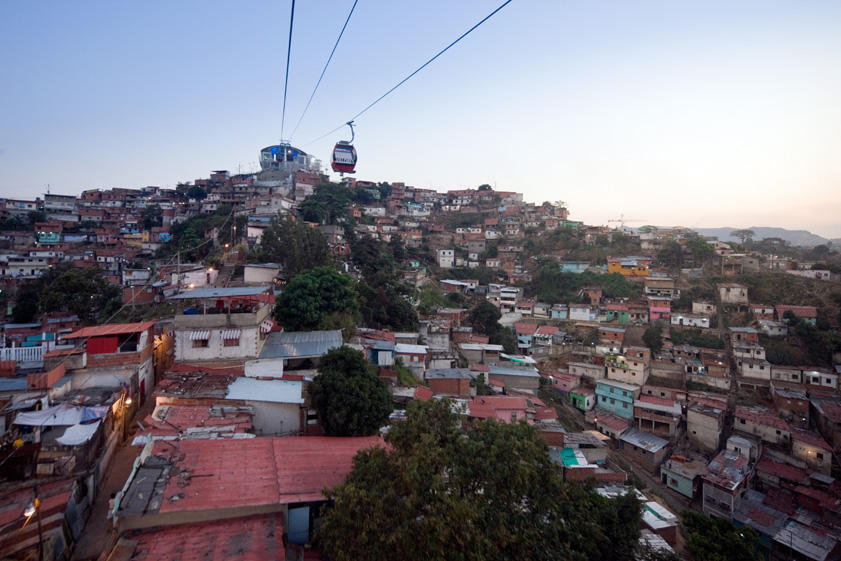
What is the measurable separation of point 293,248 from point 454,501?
1975 cm

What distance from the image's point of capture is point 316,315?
15.6 meters

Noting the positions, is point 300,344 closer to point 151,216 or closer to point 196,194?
point 151,216

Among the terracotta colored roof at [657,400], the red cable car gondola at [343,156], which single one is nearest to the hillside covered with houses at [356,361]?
the terracotta colored roof at [657,400]

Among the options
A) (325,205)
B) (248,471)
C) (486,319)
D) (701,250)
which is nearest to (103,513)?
(248,471)

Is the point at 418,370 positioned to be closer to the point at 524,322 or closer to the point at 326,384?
the point at 326,384

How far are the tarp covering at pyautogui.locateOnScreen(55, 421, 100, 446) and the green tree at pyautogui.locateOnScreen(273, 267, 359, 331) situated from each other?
786 centimetres

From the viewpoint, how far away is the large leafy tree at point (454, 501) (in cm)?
498

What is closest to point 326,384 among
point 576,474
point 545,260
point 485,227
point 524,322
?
point 576,474

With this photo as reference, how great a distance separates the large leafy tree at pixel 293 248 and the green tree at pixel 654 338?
23.9 meters

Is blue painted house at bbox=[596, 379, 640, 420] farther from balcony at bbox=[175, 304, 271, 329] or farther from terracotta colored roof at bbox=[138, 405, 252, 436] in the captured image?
terracotta colored roof at bbox=[138, 405, 252, 436]

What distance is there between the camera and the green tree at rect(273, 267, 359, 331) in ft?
51.0

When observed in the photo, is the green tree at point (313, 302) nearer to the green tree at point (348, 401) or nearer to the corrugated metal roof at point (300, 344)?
the corrugated metal roof at point (300, 344)

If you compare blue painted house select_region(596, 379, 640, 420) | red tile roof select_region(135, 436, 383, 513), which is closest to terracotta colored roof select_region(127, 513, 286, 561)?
red tile roof select_region(135, 436, 383, 513)

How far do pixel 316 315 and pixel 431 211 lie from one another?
4392cm
